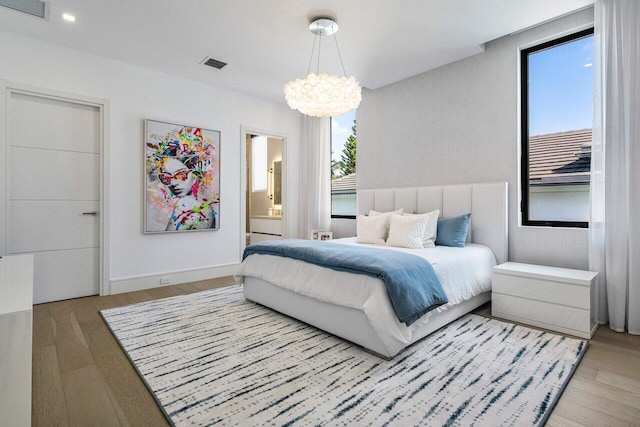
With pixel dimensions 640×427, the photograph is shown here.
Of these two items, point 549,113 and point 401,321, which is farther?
point 549,113

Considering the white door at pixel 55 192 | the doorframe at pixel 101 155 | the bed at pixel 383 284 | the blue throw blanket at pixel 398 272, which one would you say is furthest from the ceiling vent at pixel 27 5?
the blue throw blanket at pixel 398 272

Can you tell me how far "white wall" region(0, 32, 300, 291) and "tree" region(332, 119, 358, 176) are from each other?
4.70ft

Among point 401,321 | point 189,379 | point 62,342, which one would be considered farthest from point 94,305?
point 401,321

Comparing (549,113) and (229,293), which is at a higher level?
(549,113)

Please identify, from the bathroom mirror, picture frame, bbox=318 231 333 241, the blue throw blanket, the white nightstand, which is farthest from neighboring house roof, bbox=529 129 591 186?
the bathroom mirror

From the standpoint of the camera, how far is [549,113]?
3084 millimetres

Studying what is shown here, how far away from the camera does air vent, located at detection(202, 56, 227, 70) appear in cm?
358

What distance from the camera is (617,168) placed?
2492mm

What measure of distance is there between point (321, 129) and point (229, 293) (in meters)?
2.93

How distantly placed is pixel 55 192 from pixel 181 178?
1247mm

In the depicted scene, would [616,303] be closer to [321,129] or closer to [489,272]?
[489,272]

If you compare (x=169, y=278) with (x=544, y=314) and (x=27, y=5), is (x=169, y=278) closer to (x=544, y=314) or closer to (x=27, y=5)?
(x=27, y=5)

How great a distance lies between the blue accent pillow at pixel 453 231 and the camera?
313 cm

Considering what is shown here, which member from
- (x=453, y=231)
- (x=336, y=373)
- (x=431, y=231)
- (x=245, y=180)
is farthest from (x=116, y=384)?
(x=245, y=180)
